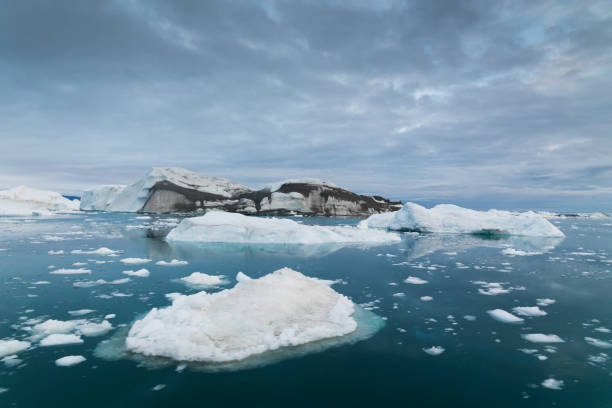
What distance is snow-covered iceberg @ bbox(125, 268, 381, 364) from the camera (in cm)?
524

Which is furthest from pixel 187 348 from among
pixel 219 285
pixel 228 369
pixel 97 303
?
pixel 219 285

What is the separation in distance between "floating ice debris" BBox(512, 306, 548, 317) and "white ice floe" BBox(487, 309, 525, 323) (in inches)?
12.2

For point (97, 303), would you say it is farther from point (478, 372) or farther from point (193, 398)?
point (478, 372)

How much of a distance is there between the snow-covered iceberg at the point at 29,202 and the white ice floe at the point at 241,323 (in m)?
67.0

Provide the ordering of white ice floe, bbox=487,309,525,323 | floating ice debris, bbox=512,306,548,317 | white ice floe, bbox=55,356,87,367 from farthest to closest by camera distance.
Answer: floating ice debris, bbox=512,306,548,317 → white ice floe, bbox=487,309,525,323 → white ice floe, bbox=55,356,87,367

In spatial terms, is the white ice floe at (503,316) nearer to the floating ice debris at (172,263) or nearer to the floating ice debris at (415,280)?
the floating ice debris at (415,280)

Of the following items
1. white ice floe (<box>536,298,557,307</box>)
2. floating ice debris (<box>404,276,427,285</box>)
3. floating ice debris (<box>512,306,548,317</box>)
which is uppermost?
floating ice debris (<box>404,276,427,285</box>)

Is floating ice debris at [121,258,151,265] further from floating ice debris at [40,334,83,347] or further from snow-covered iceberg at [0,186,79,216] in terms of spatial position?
snow-covered iceberg at [0,186,79,216]

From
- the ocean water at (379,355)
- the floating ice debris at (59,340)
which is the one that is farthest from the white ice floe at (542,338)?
the floating ice debris at (59,340)

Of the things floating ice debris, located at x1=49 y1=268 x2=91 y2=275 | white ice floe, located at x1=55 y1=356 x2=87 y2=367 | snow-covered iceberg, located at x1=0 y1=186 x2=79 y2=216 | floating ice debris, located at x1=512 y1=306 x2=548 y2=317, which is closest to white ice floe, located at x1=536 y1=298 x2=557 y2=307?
floating ice debris, located at x1=512 y1=306 x2=548 y2=317

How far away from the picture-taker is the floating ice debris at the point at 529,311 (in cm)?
748

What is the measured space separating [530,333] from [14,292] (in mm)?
11874

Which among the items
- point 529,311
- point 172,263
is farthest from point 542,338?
point 172,263

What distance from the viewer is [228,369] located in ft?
15.8
